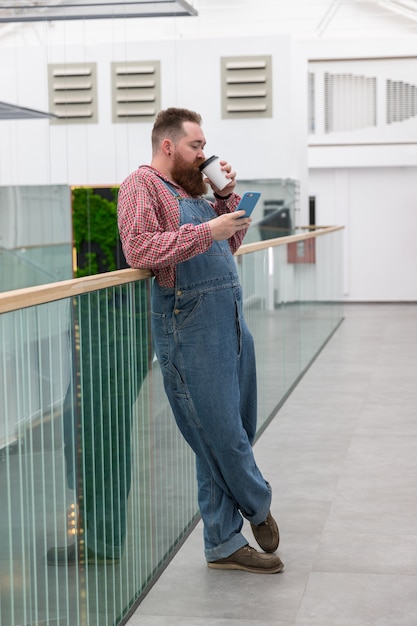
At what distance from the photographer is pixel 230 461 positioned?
368 cm

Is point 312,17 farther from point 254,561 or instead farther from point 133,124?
point 254,561

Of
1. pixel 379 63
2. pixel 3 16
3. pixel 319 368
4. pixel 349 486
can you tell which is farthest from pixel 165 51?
pixel 349 486

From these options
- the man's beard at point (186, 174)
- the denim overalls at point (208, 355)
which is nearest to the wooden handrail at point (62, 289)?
the denim overalls at point (208, 355)

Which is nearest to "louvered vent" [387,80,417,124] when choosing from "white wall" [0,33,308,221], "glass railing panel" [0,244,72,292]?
"white wall" [0,33,308,221]

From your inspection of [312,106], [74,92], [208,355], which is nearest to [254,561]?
[208,355]

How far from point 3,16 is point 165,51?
5.36m

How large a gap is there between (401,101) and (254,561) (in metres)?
13.2

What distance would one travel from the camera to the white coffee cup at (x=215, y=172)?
140 inches

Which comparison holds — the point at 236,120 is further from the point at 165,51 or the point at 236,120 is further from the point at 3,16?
the point at 3,16

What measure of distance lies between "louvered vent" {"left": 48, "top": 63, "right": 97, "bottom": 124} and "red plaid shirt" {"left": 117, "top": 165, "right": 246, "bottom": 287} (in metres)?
10.4

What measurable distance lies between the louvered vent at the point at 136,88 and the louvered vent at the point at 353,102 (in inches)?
143

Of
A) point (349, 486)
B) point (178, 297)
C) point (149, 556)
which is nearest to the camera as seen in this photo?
point (178, 297)

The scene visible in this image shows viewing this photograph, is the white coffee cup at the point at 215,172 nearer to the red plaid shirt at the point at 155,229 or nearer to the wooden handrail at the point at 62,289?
the red plaid shirt at the point at 155,229

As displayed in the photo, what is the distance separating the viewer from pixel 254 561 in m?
3.88
